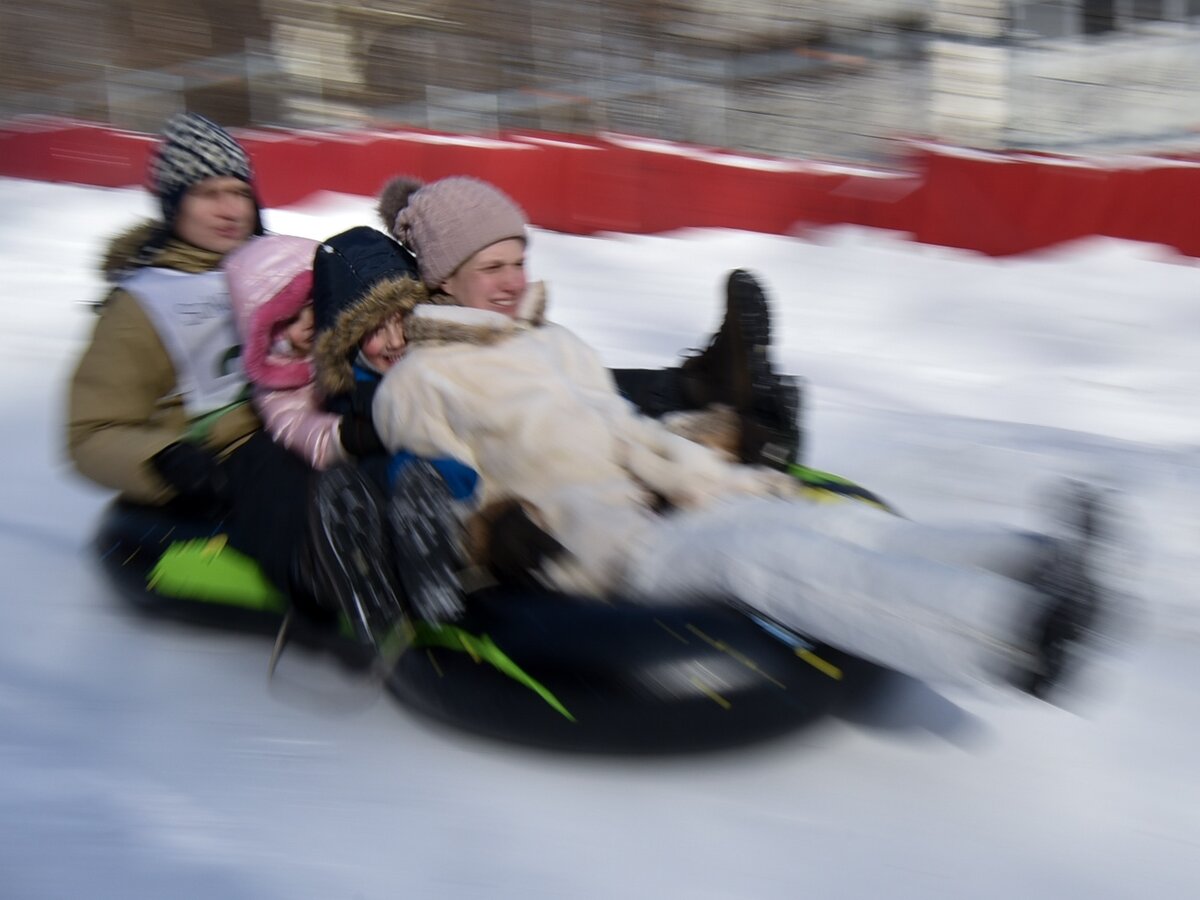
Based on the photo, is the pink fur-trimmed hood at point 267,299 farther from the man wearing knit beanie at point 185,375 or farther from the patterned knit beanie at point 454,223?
the patterned knit beanie at point 454,223

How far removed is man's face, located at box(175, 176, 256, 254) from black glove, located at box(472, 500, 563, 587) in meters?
0.98

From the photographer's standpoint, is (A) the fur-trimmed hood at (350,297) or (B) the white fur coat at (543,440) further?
(A) the fur-trimmed hood at (350,297)

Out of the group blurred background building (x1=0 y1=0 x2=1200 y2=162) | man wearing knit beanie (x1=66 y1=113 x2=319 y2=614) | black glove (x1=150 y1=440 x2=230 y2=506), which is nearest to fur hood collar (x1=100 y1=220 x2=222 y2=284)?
man wearing knit beanie (x1=66 y1=113 x2=319 y2=614)

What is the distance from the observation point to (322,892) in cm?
166

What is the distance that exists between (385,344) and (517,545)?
57cm

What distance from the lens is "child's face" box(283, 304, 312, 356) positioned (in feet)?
8.43

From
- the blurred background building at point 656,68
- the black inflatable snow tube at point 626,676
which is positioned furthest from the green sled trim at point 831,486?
the blurred background building at point 656,68

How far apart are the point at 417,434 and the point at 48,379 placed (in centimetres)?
249

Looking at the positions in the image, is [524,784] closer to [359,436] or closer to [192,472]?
[359,436]

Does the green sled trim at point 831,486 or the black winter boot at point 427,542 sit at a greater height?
the black winter boot at point 427,542

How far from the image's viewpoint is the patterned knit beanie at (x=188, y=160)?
2652 millimetres

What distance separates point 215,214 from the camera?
106 inches

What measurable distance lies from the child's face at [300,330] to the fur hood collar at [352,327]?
16 cm

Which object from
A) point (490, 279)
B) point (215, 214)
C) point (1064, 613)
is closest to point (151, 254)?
point (215, 214)
